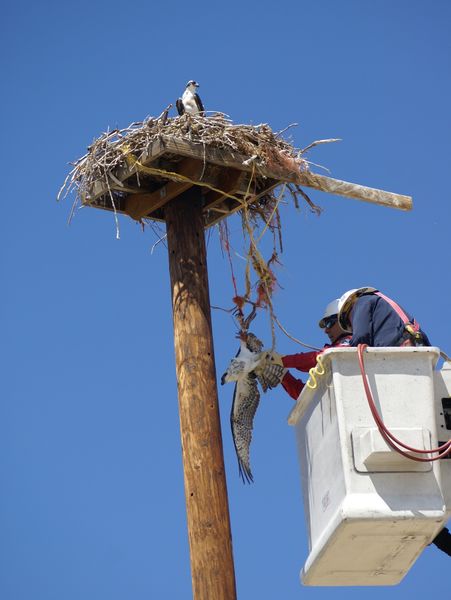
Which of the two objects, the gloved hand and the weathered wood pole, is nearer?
the weathered wood pole

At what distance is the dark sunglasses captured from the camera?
875 cm

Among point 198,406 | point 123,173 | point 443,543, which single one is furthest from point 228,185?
point 443,543

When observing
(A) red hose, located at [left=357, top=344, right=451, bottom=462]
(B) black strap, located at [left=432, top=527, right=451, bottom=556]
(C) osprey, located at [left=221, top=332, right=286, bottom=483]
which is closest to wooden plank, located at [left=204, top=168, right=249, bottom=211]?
(C) osprey, located at [left=221, top=332, right=286, bottom=483]

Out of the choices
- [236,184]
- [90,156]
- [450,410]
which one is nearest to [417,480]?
[450,410]

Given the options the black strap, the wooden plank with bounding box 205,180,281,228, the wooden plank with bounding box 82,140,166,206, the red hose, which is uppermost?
the wooden plank with bounding box 82,140,166,206

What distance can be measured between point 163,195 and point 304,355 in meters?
1.42

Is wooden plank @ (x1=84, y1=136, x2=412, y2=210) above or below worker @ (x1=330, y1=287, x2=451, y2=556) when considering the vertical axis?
above

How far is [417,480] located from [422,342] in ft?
3.72

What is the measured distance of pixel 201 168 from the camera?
811cm

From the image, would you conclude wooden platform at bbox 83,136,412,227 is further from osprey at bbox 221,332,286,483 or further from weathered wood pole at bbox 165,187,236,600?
osprey at bbox 221,332,286,483

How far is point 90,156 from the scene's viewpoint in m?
8.57

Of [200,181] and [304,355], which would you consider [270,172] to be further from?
[304,355]

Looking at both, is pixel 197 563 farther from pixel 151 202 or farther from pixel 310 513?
pixel 151 202

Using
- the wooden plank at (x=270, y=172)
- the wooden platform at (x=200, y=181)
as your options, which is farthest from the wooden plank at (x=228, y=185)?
the wooden plank at (x=270, y=172)
